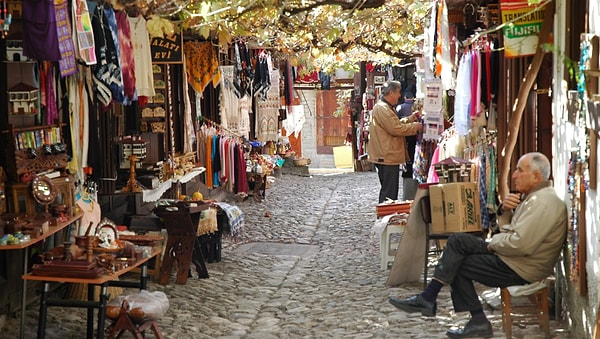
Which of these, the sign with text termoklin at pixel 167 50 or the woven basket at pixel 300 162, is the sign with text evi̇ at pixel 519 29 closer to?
the sign with text termoklin at pixel 167 50

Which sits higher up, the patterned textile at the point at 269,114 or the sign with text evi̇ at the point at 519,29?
the sign with text evi̇ at the point at 519,29

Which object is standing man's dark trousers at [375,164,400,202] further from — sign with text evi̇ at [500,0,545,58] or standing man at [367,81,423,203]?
sign with text evi̇ at [500,0,545,58]

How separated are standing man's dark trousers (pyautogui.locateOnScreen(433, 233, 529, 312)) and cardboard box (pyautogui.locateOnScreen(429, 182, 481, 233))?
210cm

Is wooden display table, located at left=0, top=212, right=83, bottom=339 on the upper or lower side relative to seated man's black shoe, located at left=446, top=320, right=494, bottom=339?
upper

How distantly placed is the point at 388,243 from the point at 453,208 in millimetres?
1851

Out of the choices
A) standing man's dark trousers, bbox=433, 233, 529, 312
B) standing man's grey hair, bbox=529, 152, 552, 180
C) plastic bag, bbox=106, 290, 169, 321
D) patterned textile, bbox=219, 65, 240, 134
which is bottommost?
plastic bag, bbox=106, 290, 169, 321

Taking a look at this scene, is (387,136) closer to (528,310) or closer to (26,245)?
(528,310)

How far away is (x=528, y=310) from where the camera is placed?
27.6 ft

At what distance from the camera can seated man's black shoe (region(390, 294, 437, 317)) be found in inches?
347

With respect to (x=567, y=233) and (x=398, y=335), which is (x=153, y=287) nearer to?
(x=398, y=335)

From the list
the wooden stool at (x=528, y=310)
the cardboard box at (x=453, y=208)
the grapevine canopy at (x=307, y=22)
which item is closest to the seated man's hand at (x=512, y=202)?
the wooden stool at (x=528, y=310)

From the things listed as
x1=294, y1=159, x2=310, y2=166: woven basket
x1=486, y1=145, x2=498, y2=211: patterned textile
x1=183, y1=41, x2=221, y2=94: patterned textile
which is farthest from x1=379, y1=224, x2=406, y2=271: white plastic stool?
x1=294, y1=159, x2=310, y2=166: woven basket

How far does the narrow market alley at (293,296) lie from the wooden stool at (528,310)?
0.36 feet

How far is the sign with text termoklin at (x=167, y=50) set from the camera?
1322 cm
